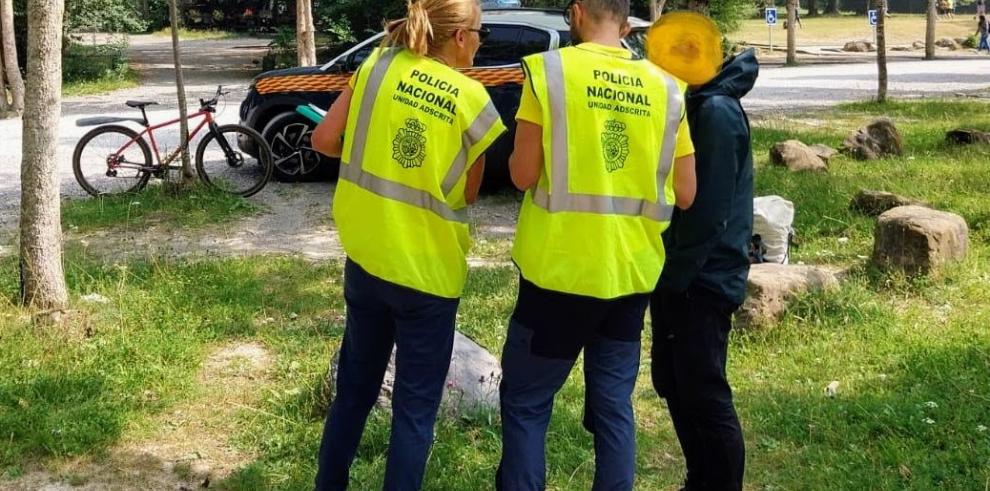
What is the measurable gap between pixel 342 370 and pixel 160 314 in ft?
9.41

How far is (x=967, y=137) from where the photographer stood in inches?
438

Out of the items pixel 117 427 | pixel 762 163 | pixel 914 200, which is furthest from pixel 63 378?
pixel 762 163

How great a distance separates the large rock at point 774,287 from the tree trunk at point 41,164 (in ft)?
12.5

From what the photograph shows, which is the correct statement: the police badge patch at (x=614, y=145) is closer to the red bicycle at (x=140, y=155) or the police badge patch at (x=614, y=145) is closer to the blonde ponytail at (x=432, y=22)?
the blonde ponytail at (x=432, y=22)

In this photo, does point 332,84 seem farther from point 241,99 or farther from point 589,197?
point 241,99

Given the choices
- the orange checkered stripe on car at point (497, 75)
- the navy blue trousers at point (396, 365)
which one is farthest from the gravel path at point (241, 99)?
the navy blue trousers at point (396, 365)

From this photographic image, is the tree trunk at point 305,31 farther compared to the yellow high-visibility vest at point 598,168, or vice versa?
the tree trunk at point 305,31

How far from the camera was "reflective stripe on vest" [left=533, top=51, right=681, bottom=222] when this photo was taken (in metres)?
3.00

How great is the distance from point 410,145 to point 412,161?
49 mm

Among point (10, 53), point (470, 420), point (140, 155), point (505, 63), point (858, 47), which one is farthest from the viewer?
point (858, 47)

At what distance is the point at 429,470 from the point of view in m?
4.12

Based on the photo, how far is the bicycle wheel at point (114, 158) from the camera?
31.8 feet

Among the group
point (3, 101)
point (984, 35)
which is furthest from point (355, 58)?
point (984, 35)

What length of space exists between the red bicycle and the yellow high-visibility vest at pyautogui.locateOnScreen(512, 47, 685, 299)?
23.8 ft
